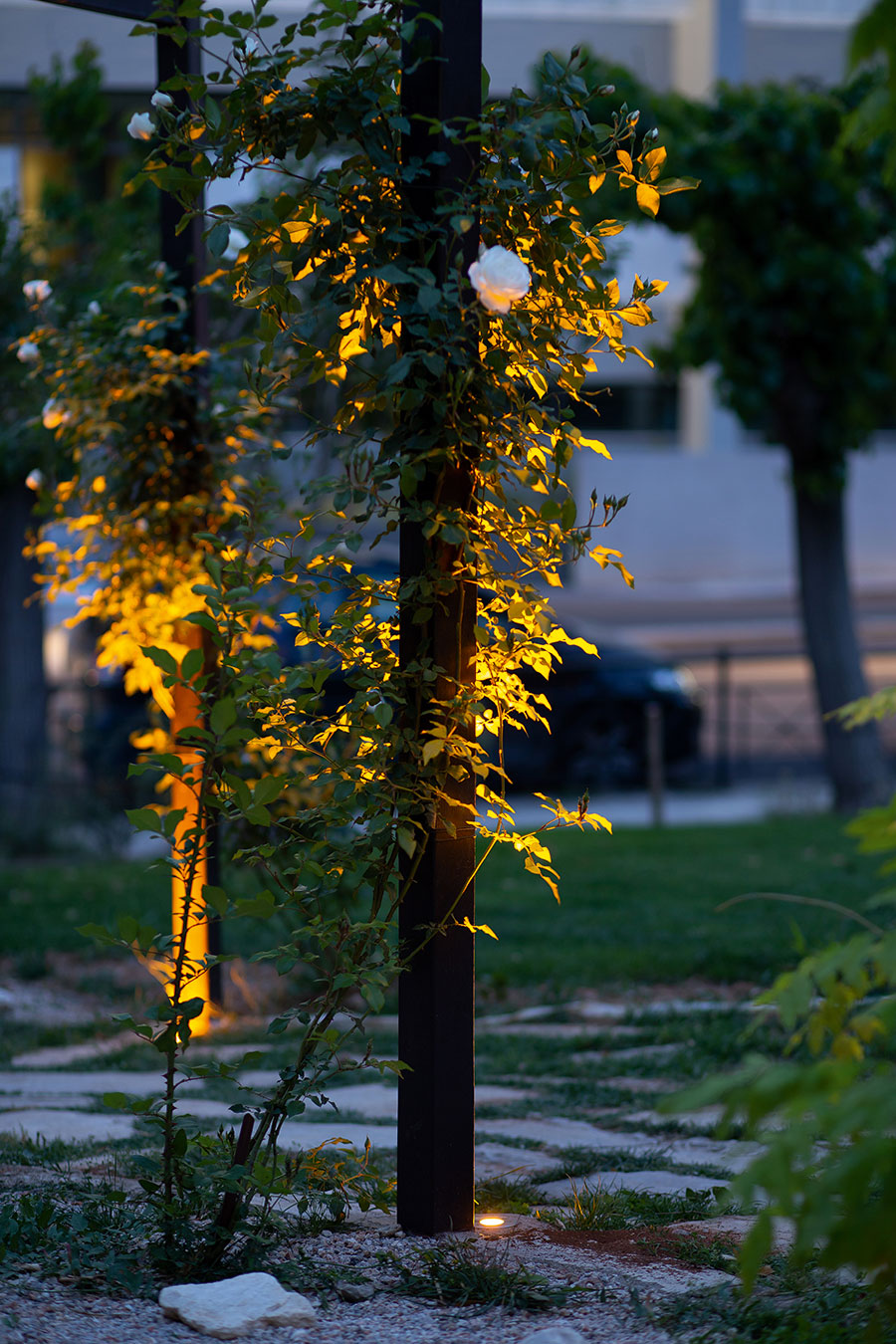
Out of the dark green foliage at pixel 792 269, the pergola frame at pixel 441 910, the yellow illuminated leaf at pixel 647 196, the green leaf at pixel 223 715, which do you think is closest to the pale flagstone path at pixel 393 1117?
the pergola frame at pixel 441 910

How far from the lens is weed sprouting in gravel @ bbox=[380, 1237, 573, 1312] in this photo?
261 centimetres

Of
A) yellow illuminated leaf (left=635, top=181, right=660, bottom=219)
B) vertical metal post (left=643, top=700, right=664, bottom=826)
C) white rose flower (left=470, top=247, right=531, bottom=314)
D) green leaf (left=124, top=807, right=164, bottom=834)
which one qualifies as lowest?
vertical metal post (left=643, top=700, right=664, bottom=826)

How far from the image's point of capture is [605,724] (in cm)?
1194

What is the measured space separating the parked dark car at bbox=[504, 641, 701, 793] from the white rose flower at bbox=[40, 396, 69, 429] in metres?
6.94

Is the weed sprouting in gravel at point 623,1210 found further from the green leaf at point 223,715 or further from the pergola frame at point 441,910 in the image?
the green leaf at point 223,715

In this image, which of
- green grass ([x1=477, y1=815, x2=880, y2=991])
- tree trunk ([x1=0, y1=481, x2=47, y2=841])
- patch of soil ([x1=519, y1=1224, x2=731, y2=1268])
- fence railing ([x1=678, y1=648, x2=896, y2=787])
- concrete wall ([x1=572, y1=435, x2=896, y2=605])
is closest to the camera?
patch of soil ([x1=519, y1=1224, x2=731, y2=1268])

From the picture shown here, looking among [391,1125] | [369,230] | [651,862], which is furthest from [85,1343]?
[651,862]

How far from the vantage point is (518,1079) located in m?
4.77

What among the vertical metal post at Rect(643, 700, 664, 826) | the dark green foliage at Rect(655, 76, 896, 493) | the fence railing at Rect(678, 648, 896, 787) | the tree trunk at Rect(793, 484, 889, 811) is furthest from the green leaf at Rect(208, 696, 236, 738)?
the fence railing at Rect(678, 648, 896, 787)

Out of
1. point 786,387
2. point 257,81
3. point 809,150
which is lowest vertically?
point 257,81

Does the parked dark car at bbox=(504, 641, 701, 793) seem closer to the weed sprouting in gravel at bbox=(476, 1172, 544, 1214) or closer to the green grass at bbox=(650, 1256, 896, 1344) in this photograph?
the weed sprouting in gravel at bbox=(476, 1172, 544, 1214)

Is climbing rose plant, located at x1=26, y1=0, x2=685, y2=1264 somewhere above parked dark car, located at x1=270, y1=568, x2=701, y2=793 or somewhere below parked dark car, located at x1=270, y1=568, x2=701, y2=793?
above

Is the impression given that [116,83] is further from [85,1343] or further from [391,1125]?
→ [85,1343]

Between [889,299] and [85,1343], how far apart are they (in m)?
9.08
